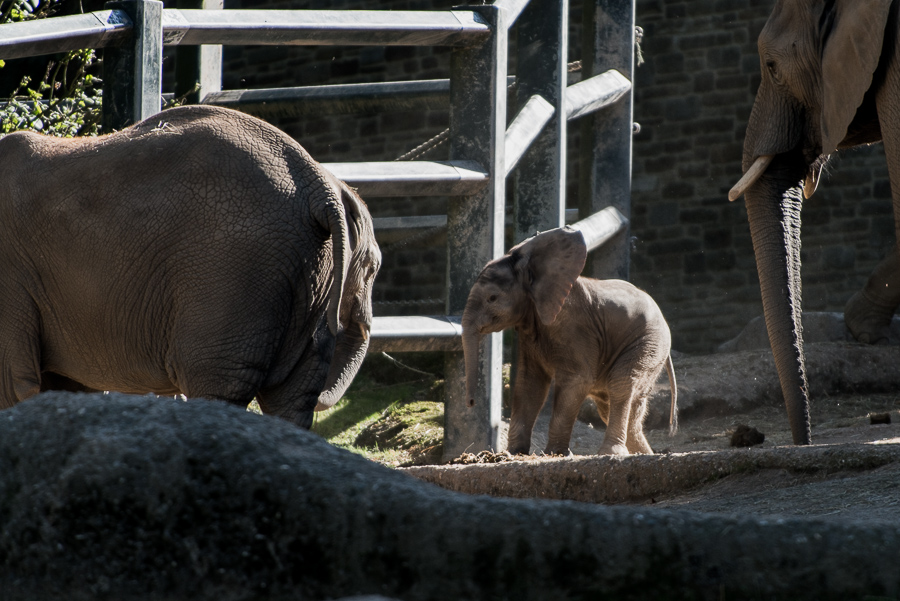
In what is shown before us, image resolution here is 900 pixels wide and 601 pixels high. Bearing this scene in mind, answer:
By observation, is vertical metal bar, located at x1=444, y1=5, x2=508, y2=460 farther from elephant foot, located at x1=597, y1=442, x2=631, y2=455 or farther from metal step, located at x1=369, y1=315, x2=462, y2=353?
elephant foot, located at x1=597, y1=442, x2=631, y2=455

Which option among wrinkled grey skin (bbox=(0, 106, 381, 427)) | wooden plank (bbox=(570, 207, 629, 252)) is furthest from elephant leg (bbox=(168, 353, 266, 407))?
wooden plank (bbox=(570, 207, 629, 252))

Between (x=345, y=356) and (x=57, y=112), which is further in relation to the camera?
(x=57, y=112)

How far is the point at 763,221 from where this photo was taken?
15.8 ft

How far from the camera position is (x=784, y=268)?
4703 mm

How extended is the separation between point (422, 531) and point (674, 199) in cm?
1472

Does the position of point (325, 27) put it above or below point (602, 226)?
above

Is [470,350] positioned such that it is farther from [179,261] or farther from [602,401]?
[179,261]

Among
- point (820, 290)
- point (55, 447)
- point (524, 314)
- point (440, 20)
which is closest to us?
point (55, 447)

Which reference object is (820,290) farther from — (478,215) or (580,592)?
(580,592)

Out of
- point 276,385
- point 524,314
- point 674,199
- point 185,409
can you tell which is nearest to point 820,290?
point 674,199

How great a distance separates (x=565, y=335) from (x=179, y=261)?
2.77 m

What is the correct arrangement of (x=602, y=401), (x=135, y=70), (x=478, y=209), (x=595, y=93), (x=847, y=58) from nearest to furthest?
(x=847, y=58), (x=135, y=70), (x=478, y=209), (x=602, y=401), (x=595, y=93)

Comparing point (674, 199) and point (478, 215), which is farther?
point (674, 199)

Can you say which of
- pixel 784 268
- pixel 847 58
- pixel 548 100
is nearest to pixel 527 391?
pixel 548 100
